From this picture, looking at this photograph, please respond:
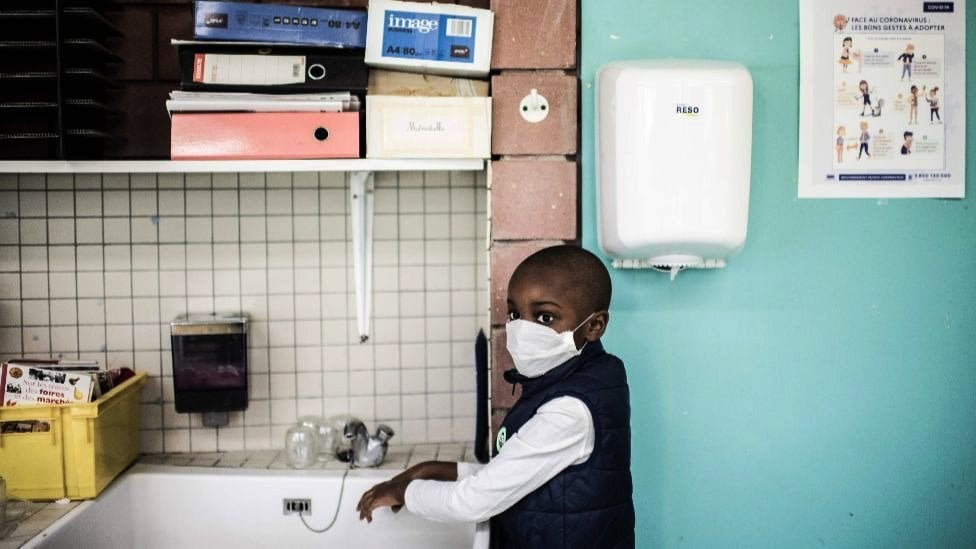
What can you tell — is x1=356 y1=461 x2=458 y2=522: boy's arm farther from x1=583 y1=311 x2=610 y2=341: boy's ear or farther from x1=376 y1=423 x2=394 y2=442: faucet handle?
x1=583 y1=311 x2=610 y2=341: boy's ear

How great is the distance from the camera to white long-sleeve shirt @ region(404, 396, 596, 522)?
1.20 meters

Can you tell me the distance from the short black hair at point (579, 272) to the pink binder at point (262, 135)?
1.74 feet

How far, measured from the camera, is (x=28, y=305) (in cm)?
188

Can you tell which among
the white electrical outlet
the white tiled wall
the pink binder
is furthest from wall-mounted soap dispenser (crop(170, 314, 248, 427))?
the white electrical outlet

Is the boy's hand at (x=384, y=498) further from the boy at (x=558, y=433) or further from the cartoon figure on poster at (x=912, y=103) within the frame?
the cartoon figure on poster at (x=912, y=103)

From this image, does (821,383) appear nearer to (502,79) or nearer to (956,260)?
(956,260)

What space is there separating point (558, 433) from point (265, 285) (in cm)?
Answer: 108

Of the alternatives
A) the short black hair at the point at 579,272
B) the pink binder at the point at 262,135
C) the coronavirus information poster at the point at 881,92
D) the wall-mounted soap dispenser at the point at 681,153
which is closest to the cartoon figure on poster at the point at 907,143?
the coronavirus information poster at the point at 881,92

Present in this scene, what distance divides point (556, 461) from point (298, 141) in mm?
892

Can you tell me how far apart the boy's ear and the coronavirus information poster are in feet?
2.18

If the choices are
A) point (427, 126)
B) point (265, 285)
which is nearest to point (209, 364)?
point (265, 285)

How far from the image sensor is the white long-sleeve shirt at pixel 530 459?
1196 mm

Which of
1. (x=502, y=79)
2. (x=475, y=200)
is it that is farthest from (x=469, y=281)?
(x=502, y=79)

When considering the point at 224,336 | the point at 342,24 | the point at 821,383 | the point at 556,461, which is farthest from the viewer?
the point at 224,336
